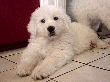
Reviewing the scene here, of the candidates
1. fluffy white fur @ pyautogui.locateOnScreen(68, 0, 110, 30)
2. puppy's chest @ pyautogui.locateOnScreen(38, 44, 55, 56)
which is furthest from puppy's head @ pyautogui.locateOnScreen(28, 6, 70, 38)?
fluffy white fur @ pyautogui.locateOnScreen(68, 0, 110, 30)

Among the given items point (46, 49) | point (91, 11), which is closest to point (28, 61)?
point (46, 49)

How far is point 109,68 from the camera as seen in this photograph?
72.7 inches

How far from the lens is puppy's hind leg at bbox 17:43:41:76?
1776 millimetres

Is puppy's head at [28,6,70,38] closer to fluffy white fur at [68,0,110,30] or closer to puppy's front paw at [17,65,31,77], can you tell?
puppy's front paw at [17,65,31,77]

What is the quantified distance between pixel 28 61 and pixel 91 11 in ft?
4.53

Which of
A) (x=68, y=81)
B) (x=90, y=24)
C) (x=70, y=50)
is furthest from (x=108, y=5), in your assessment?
(x=68, y=81)

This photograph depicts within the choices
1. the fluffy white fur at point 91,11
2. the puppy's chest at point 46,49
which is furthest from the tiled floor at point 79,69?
the fluffy white fur at point 91,11

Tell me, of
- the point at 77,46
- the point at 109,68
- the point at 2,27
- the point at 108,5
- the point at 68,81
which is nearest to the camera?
the point at 68,81

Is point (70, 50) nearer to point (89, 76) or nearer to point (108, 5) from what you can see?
point (89, 76)

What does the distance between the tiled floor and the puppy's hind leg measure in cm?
6

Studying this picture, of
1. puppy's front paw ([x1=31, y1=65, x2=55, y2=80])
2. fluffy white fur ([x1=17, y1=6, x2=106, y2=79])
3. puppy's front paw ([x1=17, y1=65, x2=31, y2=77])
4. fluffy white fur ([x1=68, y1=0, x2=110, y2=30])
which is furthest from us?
fluffy white fur ([x1=68, y1=0, x2=110, y2=30])

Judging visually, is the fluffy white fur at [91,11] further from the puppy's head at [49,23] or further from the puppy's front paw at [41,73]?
the puppy's front paw at [41,73]

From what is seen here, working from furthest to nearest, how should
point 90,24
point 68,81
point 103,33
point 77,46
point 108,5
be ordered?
point 103,33 < point 90,24 < point 108,5 < point 77,46 < point 68,81

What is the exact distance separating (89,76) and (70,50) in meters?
0.47
